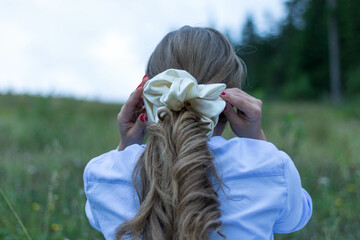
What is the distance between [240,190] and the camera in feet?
3.90

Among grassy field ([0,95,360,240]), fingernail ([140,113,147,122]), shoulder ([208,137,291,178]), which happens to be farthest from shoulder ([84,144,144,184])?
grassy field ([0,95,360,240])

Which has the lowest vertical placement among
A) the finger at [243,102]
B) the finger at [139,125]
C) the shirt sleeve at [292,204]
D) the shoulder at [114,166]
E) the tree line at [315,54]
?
the tree line at [315,54]

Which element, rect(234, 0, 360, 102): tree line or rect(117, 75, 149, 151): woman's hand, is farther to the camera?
rect(234, 0, 360, 102): tree line

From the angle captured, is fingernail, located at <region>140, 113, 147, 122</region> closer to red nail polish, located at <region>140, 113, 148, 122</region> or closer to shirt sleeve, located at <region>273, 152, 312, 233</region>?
red nail polish, located at <region>140, 113, 148, 122</region>

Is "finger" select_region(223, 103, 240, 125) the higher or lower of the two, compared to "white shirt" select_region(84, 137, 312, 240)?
higher

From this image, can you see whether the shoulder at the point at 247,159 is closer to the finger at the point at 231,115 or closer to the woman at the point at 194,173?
the woman at the point at 194,173

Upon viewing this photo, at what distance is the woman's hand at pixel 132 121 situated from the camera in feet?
4.82

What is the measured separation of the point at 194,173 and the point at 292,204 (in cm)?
38

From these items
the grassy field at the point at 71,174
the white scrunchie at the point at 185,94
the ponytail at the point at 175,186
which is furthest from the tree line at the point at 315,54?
the ponytail at the point at 175,186

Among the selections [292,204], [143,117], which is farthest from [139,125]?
[292,204]

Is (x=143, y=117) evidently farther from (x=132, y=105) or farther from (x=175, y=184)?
(x=175, y=184)

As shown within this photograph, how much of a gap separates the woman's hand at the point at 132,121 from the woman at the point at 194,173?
101mm

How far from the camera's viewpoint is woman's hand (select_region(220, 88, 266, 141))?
1287 millimetres

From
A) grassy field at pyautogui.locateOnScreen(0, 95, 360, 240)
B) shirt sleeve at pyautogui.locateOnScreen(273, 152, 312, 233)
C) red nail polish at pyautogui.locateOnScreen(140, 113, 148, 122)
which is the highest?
red nail polish at pyautogui.locateOnScreen(140, 113, 148, 122)
